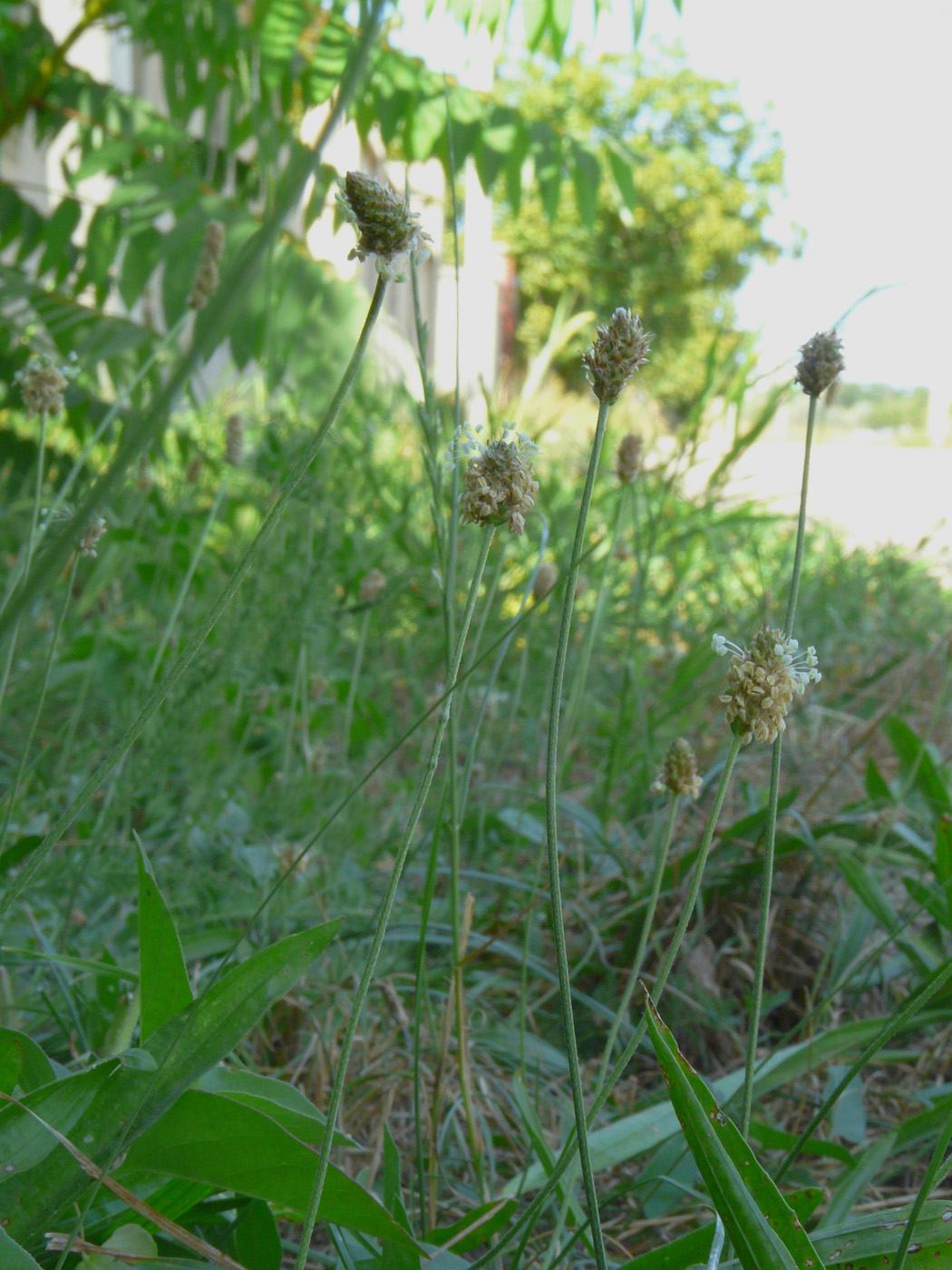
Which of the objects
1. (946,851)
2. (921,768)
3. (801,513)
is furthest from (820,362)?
(921,768)

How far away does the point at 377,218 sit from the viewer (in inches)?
13.5

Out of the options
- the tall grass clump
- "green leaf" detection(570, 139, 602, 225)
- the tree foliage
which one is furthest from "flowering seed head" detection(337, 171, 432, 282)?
the tree foliage

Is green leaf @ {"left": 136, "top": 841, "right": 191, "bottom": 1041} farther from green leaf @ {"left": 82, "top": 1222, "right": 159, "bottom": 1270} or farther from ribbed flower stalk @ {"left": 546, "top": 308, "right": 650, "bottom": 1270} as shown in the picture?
ribbed flower stalk @ {"left": 546, "top": 308, "right": 650, "bottom": 1270}

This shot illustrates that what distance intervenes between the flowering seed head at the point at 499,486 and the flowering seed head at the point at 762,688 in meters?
0.08

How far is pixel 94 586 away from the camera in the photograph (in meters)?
1.28

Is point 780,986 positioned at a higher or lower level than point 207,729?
lower

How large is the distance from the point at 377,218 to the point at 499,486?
0.09 m

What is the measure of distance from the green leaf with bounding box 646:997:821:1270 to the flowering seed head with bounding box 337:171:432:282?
262mm

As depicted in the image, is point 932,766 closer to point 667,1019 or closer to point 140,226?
point 667,1019

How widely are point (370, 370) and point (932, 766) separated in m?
1.16

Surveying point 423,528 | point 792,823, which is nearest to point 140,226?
point 423,528

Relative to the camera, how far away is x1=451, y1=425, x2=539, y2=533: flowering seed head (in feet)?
1.18

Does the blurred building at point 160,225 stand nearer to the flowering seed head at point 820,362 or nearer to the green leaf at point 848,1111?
the flowering seed head at point 820,362

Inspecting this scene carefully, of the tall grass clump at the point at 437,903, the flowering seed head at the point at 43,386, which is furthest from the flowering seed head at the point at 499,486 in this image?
the flowering seed head at the point at 43,386
